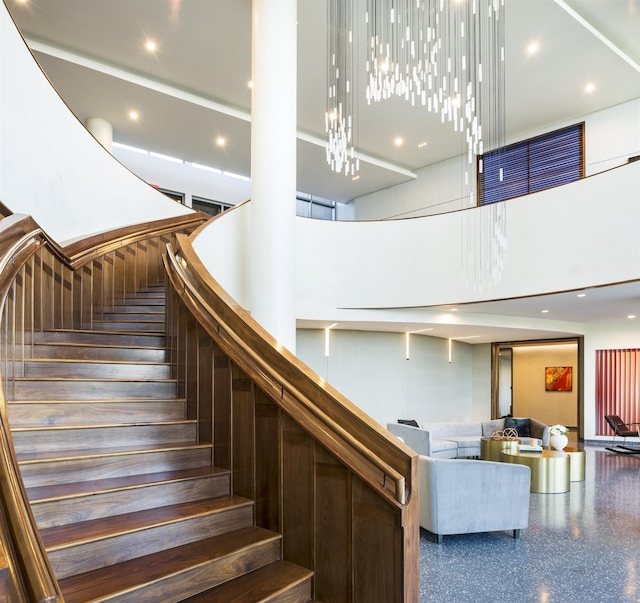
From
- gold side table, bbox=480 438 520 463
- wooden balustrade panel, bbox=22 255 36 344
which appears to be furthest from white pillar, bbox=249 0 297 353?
gold side table, bbox=480 438 520 463

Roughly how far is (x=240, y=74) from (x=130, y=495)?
806 cm

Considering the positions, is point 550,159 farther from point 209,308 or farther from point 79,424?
point 79,424

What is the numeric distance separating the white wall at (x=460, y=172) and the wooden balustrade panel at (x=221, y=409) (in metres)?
7.46

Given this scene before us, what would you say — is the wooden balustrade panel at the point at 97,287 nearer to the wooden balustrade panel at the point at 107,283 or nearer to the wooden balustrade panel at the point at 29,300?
the wooden balustrade panel at the point at 107,283

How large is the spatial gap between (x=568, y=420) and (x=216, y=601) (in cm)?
1609

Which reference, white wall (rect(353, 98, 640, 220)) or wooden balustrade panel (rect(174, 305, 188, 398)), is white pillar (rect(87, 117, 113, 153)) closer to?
white wall (rect(353, 98, 640, 220))

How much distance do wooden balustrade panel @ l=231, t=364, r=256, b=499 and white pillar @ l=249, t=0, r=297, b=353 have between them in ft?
8.13

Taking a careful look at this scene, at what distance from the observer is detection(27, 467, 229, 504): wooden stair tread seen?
2.41 metres

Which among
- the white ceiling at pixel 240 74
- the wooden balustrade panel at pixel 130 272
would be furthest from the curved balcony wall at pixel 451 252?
the wooden balustrade panel at pixel 130 272

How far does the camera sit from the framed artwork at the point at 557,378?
634 inches

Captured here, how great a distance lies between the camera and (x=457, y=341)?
13727 millimetres

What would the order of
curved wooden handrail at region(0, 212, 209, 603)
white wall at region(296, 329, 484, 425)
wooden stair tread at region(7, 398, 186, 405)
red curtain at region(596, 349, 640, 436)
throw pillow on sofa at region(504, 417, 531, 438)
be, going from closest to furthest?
curved wooden handrail at region(0, 212, 209, 603) < wooden stair tread at region(7, 398, 186, 405) < throw pillow on sofa at region(504, 417, 531, 438) < white wall at region(296, 329, 484, 425) < red curtain at region(596, 349, 640, 436)

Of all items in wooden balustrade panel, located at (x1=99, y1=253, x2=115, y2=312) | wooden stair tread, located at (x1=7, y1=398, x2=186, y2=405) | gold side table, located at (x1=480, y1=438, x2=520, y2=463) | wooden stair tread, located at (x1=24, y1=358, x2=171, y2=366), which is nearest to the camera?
wooden stair tread, located at (x1=7, y1=398, x2=186, y2=405)

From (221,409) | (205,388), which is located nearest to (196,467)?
(221,409)
